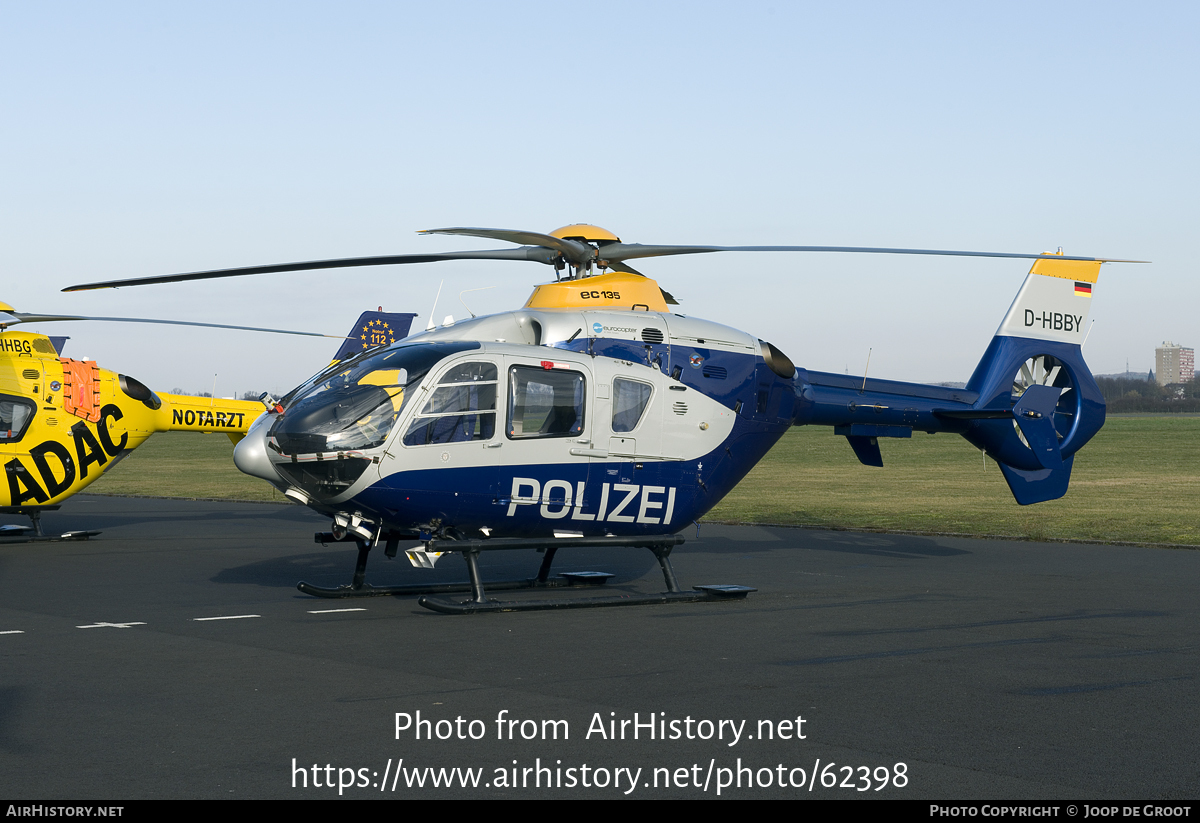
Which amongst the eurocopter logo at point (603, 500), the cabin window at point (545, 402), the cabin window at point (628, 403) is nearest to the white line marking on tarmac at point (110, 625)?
the eurocopter logo at point (603, 500)

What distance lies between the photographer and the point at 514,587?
42.1ft

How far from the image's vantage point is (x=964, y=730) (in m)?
6.50

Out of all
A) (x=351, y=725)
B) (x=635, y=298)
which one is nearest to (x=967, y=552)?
(x=635, y=298)

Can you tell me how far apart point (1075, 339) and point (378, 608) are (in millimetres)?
10845

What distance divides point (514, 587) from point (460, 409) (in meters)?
2.77

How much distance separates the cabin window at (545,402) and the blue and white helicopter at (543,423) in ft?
0.05

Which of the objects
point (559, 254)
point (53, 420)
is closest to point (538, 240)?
point (559, 254)

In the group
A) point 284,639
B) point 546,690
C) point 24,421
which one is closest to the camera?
point 546,690

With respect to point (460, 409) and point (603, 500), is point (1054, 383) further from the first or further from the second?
point (460, 409)

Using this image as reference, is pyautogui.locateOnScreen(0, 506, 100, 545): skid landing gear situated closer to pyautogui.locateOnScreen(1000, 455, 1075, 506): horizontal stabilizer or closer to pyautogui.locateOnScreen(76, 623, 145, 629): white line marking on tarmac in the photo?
pyautogui.locateOnScreen(76, 623, 145, 629): white line marking on tarmac

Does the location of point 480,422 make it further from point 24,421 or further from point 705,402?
point 24,421

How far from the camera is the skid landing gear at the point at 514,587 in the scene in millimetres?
10781

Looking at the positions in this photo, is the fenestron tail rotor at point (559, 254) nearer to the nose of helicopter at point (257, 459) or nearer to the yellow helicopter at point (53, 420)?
the nose of helicopter at point (257, 459)

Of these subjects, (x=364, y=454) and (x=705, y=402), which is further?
(x=705, y=402)
